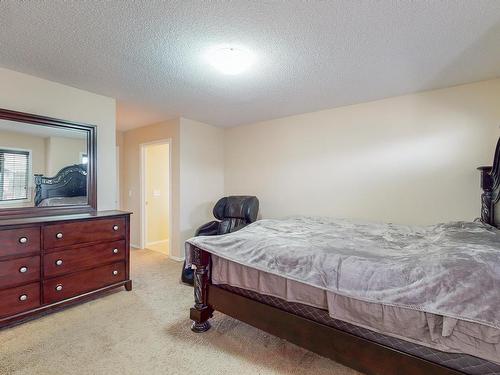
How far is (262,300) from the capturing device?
1.85 metres

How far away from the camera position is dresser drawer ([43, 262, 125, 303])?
2.33 m

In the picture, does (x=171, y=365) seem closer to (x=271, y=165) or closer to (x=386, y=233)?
(x=386, y=233)

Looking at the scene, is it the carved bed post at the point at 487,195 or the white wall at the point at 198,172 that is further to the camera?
the white wall at the point at 198,172

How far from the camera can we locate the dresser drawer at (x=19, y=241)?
6.77 ft

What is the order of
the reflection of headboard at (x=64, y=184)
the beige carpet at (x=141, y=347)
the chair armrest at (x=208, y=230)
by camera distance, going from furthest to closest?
the chair armrest at (x=208, y=230)
the reflection of headboard at (x=64, y=184)
the beige carpet at (x=141, y=347)

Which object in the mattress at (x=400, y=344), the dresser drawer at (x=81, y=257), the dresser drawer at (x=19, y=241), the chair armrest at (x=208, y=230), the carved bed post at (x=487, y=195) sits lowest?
the mattress at (x=400, y=344)

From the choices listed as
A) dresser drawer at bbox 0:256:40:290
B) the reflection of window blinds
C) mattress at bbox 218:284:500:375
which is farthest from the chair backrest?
the reflection of window blinds

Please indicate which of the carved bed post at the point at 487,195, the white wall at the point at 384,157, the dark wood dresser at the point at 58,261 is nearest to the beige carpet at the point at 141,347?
the dark wood dresser at the point at 58,261

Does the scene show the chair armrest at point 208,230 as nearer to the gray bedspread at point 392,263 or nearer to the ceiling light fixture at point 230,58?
Answer: the gray bedspread at point 392,263

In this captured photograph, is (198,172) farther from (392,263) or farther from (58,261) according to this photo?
(392,263)

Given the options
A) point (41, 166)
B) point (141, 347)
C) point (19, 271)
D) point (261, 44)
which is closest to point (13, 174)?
point (41, 166)

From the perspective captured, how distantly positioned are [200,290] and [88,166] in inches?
80.6

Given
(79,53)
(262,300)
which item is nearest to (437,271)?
(262,300)

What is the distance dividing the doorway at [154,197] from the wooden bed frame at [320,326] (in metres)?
2.70
